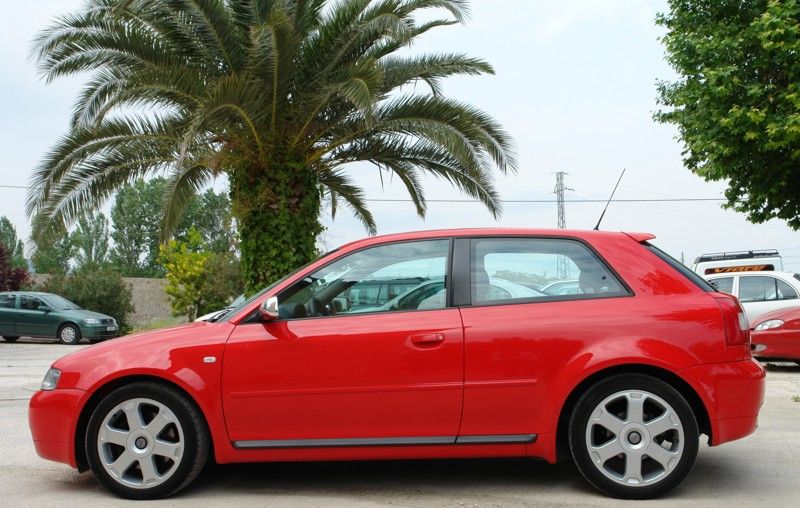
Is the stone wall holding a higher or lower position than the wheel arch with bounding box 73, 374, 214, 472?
lower

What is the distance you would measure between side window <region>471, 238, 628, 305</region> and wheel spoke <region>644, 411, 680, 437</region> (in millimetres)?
740

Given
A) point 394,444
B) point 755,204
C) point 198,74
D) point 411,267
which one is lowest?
point 394,444

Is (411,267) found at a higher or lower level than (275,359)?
higher

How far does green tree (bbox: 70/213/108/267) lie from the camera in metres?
85.5

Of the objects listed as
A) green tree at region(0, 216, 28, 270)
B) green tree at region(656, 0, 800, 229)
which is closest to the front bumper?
green tree at region(656, 0, 800, 229)

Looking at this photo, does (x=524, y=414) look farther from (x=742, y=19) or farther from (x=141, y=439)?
(x=742, y=19)

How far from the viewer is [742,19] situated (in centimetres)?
2002

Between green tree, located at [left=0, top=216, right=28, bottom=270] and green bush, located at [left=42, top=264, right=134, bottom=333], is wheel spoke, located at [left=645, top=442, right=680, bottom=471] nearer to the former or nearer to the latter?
green bush, located at [left=42, top=264, right=134, bottom=333]

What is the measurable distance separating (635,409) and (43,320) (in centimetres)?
2172

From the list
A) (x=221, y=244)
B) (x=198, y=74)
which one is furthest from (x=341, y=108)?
(x=221, y=244)

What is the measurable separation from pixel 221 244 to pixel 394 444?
8108 cm

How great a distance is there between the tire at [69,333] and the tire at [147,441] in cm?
1974

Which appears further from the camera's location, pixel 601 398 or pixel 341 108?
pixel 341 108

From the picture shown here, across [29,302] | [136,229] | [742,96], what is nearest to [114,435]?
[742,96]
